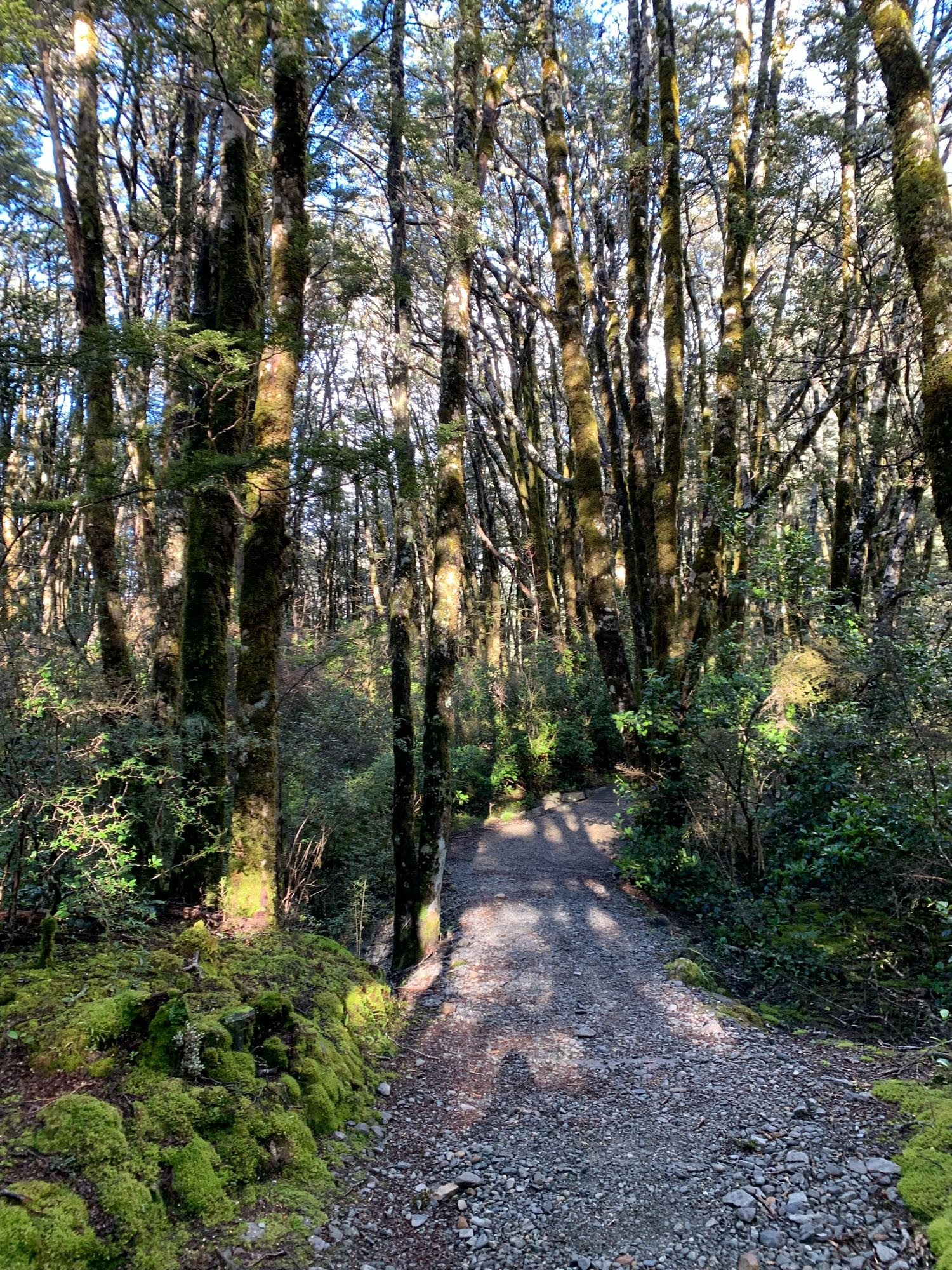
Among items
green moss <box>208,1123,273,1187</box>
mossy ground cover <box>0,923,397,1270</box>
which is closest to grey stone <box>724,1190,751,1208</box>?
mossy ground cover <box>0,923,397,1270</box>

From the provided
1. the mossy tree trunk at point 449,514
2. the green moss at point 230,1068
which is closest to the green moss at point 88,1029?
the green moss at point 230,1068

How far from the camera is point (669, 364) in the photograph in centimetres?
993

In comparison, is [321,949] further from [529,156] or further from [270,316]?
[529,156]

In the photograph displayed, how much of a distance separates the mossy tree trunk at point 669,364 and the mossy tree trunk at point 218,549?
581cm

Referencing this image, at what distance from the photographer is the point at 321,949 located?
5.76 meters

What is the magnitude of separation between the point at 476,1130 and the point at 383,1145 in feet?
1.89

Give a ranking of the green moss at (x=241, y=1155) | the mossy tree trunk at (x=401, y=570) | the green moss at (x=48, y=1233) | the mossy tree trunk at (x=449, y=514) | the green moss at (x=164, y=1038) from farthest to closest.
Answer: the mossy tree trunk at (x=401, y=570) → the mossy tree trunk at (x=449, y=514) → the green moss at (x=164, y=1038) → the green moss at (x=241, y=1155) → the green moss at (x=48, y=1233)

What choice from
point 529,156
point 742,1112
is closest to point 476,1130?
point 742,1112

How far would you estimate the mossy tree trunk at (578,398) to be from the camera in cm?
934

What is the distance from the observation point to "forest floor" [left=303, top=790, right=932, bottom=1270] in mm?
2992

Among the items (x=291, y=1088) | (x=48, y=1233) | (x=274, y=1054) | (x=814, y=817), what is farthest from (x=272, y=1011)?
(x=814, y=817)

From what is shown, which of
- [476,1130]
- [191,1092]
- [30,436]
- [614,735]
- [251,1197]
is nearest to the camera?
[251,1197]

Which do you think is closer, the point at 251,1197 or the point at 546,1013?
the point at 251,1197

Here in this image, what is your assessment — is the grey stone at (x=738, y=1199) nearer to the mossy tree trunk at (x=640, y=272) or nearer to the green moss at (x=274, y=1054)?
the green moss at (x=274, y=1054)
